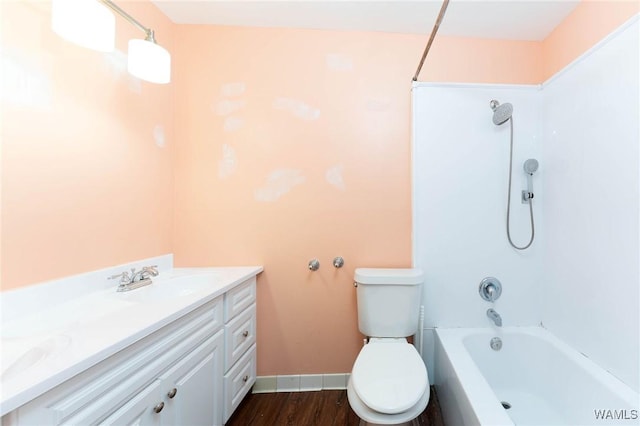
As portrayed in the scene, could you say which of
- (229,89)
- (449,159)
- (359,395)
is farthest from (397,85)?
(359,395)

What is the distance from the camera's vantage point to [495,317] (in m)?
1.55

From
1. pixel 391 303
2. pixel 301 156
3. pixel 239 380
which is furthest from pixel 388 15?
pixel 239 380

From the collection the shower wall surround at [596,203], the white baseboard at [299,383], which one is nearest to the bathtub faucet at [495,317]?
the shower wall surround at [596,203]

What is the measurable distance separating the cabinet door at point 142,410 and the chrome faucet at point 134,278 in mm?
530

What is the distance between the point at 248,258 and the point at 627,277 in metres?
1.92

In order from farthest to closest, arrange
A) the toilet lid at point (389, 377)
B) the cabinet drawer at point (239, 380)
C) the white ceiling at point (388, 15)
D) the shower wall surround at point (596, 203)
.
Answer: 1. the white ceiling at point (388, 15)
2. the cabinet drawer at point (239, 380)
3. the shower wall surround at point (596, 203)
4. the toilet lid at point (389, 377)

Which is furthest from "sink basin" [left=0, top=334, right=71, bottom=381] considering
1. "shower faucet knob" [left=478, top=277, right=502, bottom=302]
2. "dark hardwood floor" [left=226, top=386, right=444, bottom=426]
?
"shower faucet knob" [left=478, top=277, right=502, bottom=302]

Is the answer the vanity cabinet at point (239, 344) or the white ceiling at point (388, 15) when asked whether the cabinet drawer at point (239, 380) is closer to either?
the vanity cabinet at point (239, 344)

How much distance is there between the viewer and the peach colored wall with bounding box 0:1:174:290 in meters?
0.89

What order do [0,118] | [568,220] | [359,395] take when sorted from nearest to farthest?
[0,118] → [359,395] → [568,220]

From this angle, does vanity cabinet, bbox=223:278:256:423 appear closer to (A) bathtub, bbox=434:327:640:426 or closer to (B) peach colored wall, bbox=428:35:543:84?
(A) bathtub, bbox=434:327:640:426

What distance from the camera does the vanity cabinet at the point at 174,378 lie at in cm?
63

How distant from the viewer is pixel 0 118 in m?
0.85

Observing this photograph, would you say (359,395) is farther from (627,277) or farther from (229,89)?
(229,89)
